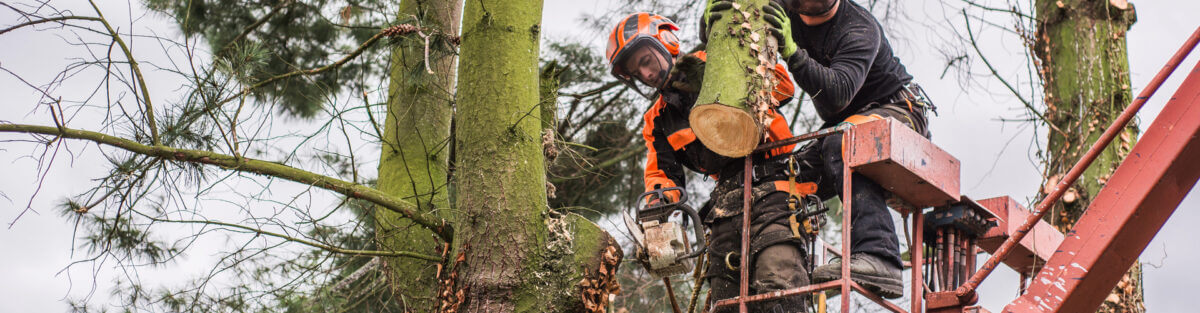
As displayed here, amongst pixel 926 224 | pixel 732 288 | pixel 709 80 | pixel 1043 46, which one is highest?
pixel 1043 46

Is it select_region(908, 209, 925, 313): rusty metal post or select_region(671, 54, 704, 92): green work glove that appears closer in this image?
select_region(908, 209, 925, 313): rusty metal post

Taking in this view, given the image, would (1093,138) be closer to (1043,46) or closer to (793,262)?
(1043,46)

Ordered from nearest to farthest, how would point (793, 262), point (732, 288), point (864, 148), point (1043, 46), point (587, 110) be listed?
point (864, 148) → point (793, 262) → point (732, 288) → point (1043, 46) → point (587, 110)

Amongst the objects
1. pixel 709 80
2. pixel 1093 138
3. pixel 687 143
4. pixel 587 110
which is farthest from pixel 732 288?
pixel 587 110

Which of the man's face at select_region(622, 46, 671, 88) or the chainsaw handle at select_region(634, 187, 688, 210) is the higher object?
the man's face at select_region(622, 46, 671, 88)

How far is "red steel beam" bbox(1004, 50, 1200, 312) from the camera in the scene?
10.8ft

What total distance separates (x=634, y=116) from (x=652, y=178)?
346cm

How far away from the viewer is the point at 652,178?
14.8ft

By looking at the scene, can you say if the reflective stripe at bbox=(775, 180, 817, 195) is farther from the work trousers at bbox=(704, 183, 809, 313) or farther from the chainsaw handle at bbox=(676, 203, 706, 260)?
the chainsaw handle at bbox=(676, 203, 706, 260)

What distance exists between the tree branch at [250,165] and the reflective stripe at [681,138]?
41.7 inches

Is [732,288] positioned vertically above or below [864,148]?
below

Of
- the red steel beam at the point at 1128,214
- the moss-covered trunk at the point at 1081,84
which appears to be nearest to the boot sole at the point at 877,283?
the red steel beam at the point at 1128,214

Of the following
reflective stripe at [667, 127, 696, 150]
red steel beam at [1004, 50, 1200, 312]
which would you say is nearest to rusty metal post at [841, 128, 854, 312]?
red steel beam at [1004, 50, 1200, 312]

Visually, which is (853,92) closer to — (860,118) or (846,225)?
(860,118)
